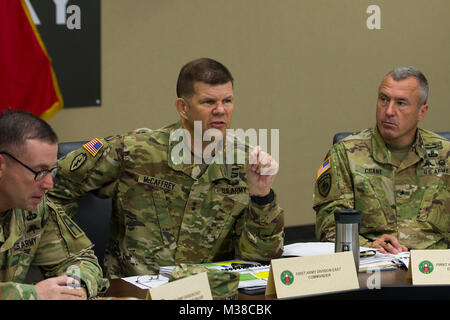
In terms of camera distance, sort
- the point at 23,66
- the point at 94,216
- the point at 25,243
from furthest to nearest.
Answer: the point at 23,66 → the point at 94,216 → the point at 25,243

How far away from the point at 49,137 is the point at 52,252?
376mm

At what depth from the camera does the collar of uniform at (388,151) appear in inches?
113

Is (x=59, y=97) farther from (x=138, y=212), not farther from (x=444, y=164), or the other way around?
(x=444, y=164)

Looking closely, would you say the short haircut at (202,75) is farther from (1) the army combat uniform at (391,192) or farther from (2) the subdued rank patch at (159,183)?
(1) the army combat uniform at (391,192)

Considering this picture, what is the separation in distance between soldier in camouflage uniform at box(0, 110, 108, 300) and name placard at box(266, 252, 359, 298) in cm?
50

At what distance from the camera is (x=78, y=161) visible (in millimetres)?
2424

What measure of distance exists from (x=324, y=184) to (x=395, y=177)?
0.32 m

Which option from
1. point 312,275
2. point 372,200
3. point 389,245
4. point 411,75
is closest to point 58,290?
point 312,275

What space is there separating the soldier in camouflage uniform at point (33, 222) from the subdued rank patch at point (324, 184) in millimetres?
1172

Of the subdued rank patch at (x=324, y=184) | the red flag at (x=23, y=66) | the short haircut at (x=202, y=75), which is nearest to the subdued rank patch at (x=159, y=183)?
the short haircut at (x=202, y=75)

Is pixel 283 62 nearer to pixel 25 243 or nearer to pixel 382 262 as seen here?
Answer: pixel 382 262

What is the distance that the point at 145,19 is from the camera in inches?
171

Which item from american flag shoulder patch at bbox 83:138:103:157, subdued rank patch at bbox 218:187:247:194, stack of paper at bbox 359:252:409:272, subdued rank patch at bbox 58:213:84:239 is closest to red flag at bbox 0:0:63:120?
american flag shoulder patch at bbox 83:138:103:157
